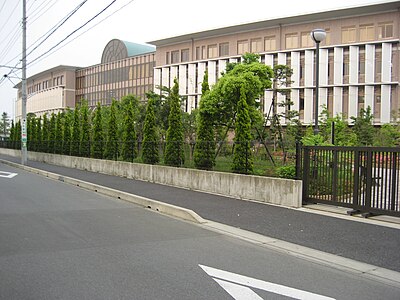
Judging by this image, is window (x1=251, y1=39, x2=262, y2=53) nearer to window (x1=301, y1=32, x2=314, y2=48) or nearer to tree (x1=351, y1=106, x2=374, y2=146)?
window (x1=301, y1=32, x2=314, y2=48)

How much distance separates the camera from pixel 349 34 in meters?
52.8

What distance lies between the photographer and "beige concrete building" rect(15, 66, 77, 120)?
90750mm

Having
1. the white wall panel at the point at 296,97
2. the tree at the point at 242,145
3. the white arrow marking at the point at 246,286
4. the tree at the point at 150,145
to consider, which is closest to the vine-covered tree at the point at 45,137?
the tree at the point at 150,145

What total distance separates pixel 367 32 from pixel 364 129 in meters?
17.5

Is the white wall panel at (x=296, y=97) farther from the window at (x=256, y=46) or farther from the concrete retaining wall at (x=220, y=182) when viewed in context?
the concrete retaining wall at (x=220, y=182)

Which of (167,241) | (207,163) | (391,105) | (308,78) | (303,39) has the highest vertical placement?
(303,39)

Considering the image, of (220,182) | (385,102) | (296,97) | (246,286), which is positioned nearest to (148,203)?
(220,182)

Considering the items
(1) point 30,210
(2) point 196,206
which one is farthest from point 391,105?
(1) point 30,210

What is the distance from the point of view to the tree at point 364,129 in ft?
122

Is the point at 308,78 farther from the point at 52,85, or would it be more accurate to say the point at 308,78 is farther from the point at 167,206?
the point at 52,85

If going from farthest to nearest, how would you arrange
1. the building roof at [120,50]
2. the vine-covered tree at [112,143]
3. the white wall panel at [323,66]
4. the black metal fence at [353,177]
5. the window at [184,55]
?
the building roof at [120,50]
the window at [184,55]
the white wall panel at [323,66]
the vine-covered tree at [112,143]
the black metal fence at [353,177]

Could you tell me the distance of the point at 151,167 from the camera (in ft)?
60.7

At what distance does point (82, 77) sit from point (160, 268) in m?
90.9

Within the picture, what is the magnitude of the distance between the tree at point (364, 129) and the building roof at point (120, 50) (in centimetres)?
4744
